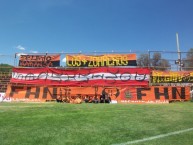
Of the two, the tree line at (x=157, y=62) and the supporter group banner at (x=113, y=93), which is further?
the tree line at (x=157, y=62)

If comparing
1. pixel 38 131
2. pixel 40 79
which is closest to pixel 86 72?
pixel 40 79

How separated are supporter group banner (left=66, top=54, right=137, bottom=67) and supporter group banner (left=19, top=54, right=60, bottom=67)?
131 centimetres

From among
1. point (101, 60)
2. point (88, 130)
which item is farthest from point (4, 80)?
point (88, 130)

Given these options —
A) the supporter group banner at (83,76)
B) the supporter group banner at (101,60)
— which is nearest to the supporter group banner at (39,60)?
the supporter group banner at (83,76)

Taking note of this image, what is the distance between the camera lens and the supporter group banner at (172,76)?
98.3 ft

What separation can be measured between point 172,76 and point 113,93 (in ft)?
19.6

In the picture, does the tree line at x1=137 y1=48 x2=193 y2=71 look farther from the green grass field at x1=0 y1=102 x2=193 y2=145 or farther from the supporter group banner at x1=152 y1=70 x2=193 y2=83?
the green grass field at x1=0 y1=102 x2=193 y2=145

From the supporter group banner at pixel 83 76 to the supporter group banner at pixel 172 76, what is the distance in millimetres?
789

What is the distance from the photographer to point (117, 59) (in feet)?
101

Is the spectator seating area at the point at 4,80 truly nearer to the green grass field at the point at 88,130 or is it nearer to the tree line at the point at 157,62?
the tree line at the point at 157,62

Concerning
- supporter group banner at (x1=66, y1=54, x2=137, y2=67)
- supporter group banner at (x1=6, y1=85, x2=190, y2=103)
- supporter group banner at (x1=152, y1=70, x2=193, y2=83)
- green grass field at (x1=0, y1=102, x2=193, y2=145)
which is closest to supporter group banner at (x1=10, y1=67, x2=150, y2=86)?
supporter group banner at (x1=66, y1=54, x2=137, y2=67)

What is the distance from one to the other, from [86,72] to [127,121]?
20372mm

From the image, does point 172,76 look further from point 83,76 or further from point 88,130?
point 88,130

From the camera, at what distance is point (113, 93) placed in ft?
94.3
